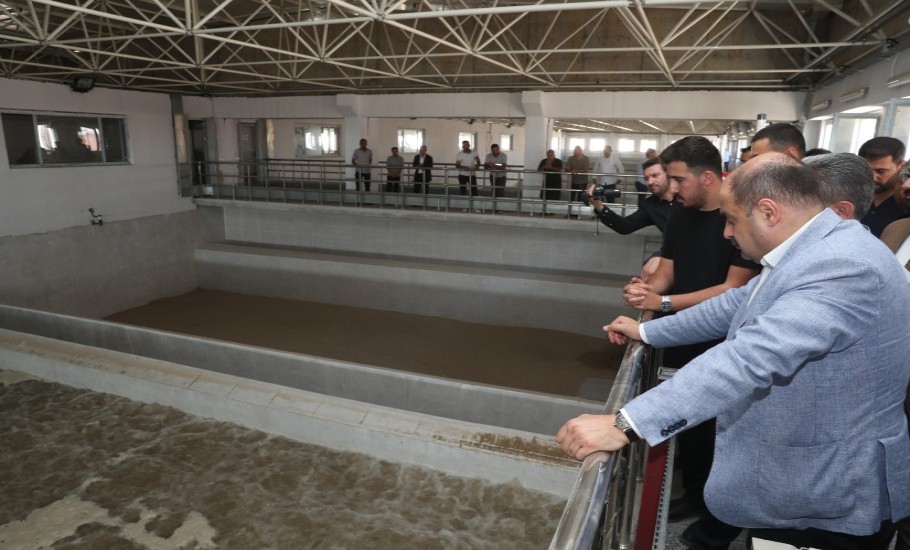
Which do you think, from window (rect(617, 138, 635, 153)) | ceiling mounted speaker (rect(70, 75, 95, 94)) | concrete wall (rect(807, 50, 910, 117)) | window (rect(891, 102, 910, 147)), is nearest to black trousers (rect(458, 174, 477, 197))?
concrete wall (rect(807, 50, 910, 117))

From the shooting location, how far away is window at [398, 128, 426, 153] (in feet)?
64.4

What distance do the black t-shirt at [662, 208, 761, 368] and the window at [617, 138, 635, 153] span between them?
30077 mm

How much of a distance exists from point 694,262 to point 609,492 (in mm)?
1432

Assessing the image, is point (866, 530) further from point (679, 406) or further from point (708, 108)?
point (708, 108)

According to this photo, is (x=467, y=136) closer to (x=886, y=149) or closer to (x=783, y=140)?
(x=886, y=149)

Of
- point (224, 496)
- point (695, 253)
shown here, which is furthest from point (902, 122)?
point (224, 496)

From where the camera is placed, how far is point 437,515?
16.1 feet

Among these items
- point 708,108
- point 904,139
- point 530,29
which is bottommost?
point 904,139

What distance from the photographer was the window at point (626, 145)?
30.8 metres

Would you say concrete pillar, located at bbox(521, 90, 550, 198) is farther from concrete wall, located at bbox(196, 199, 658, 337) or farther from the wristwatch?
the wristwatch

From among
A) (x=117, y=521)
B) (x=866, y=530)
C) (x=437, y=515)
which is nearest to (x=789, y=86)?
(x=437, y=515)

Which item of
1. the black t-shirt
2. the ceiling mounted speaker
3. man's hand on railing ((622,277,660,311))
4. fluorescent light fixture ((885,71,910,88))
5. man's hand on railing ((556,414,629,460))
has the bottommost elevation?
man's hand on railing ((556,414,629,460))

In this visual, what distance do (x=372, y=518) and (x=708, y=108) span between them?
10243 mm

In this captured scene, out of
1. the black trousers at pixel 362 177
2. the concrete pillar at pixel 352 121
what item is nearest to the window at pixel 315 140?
the concrete pillar at pixel 352 121
